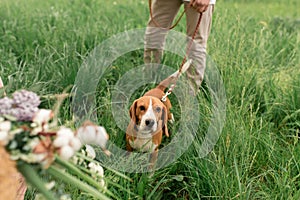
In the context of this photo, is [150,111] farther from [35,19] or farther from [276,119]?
[35,19]

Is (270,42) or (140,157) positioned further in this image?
(270,42)

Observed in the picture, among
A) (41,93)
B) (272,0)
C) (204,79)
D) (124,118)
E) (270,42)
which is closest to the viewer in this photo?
(124,118)

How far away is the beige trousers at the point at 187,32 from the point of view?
2.63m

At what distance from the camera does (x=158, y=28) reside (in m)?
2.80

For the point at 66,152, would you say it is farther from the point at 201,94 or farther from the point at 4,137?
the point at 201,94

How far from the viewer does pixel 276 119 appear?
105 inches

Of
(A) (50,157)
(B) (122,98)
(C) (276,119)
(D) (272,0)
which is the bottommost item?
(D) (272,0)

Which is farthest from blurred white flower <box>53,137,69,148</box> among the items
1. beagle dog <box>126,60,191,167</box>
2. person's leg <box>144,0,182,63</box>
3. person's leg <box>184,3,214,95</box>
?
person's leg <box>144,0,182,63</box>

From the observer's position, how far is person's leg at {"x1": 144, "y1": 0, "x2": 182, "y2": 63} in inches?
108

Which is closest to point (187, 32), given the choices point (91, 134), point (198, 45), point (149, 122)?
point (198, 45)

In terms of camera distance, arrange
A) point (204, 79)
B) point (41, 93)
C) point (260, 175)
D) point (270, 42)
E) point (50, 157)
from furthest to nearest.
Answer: point (270, 42), point (204, 79), point (41, 93), point (260, 175), point (50, 157)

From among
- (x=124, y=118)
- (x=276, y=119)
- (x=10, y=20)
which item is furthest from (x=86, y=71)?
(x=10, y=20)

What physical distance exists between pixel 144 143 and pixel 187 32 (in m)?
0.82

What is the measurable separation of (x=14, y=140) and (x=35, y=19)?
9.41ft
